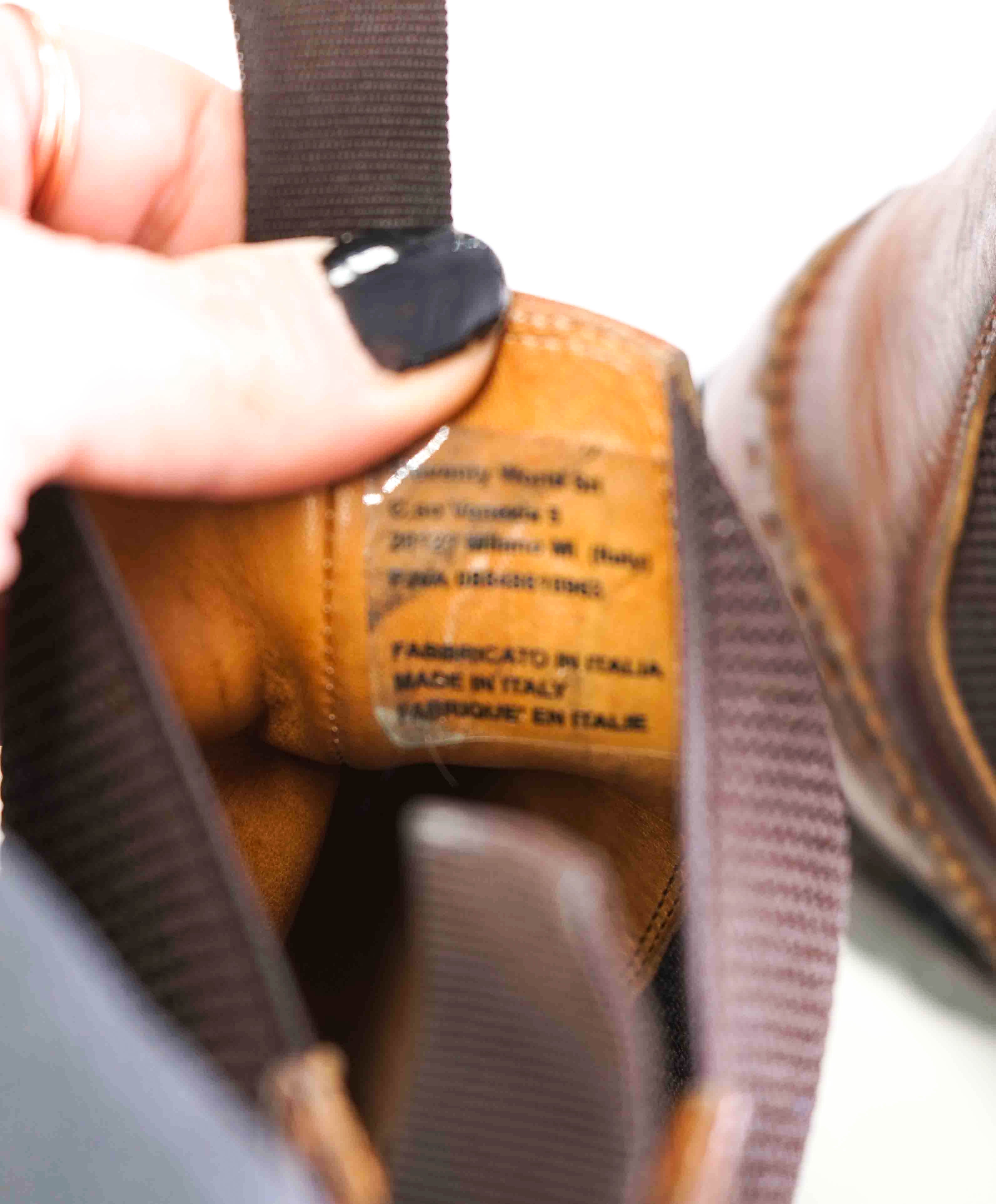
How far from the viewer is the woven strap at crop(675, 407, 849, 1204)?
212mm

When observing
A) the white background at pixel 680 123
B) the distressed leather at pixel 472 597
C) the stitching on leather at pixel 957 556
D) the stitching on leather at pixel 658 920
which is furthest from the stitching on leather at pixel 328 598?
the white background at pixel 680 123

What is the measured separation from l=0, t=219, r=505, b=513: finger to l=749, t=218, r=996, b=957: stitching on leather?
0.22 meters

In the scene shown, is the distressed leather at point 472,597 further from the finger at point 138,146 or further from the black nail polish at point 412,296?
the finger at point 138,146

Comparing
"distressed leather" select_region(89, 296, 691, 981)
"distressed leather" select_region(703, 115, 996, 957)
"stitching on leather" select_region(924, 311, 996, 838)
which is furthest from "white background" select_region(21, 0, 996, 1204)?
"distressed leather" select_region(89, 296, 691, 981)

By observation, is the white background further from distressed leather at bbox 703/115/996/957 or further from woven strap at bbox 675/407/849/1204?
woven strap at bbox 675/407/849/1204

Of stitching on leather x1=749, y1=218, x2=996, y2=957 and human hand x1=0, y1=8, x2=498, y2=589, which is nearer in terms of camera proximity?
human hand x1=0, y1=8, x2=498, y2=589

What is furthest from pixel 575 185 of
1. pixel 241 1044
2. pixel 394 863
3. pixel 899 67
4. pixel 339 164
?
pixel 241 1044

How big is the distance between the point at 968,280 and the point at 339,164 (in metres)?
0.22

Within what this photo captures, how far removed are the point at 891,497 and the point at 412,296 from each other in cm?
24

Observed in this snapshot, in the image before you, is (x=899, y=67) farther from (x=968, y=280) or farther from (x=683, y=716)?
(x=683, y=716)

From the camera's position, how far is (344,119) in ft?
1.08

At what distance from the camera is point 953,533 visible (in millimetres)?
399

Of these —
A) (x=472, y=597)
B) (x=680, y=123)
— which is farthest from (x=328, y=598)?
(x=680, y=123)

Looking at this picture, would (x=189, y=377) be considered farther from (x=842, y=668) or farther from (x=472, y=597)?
(x=842, y=668)
